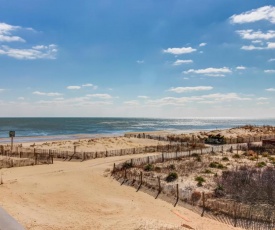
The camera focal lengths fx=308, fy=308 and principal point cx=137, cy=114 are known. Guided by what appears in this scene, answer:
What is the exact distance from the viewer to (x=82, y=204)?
19797 millimetres

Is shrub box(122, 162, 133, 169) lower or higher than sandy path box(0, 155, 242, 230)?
higher

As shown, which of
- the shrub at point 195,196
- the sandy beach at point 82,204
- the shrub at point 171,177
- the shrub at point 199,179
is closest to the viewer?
the sandy beach at point 82,204

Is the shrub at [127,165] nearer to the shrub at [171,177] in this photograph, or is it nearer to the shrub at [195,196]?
the shrub at [171,177]

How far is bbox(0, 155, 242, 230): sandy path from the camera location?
16.0 m

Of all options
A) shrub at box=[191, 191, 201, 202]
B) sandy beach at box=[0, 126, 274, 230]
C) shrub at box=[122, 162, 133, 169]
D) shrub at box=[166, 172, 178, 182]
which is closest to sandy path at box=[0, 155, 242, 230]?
sandy beach at box=[0, 126, 274, 230]

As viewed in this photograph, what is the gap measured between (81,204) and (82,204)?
7 centimetres

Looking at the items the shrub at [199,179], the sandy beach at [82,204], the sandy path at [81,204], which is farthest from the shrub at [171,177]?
the sandy beach at [82,204]

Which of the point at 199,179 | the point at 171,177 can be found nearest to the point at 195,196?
the point at 199,179

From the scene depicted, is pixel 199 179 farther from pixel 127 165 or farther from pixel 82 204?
pixel 82 204

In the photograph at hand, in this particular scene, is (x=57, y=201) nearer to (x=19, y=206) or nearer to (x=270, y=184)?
(x=19, y=206)

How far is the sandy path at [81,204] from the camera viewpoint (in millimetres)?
15953

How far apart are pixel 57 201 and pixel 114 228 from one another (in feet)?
21.7

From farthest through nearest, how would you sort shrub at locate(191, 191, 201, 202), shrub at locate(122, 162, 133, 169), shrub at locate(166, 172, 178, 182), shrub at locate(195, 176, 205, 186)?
shrub at locate(122, 162, 133, 169) → shrub at locate(166, 172, 178, 182) → shrub at locate(195, 176, 205, 186) → shrub at locate(191, 191, 201, 202)

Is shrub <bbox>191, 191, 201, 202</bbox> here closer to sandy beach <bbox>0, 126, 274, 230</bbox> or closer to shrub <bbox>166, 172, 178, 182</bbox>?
sandy beach <bbox>0, 126, 274, 230</bbox>
